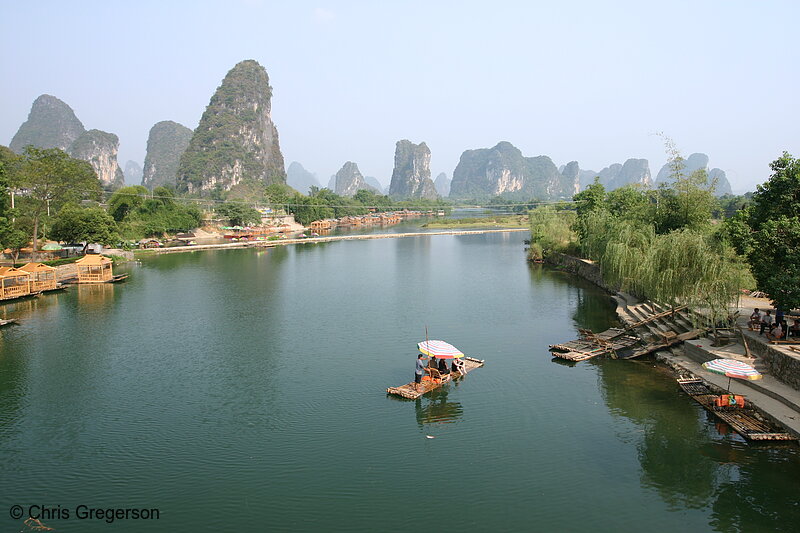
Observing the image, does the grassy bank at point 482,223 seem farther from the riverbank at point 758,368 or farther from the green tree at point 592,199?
the riverbank at point 758,368

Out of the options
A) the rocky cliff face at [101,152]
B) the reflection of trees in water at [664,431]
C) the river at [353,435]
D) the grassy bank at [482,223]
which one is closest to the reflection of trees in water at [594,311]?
the river at [353,435]

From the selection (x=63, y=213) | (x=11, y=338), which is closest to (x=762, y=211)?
(x=11, y=338)

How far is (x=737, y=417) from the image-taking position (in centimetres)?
1097

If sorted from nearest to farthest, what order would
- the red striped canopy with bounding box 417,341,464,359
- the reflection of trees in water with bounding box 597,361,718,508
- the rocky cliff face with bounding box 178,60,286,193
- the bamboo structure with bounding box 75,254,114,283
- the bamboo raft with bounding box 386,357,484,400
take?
the reflection of trees in water with bounding box 597,361,718,508, the bamboo raft with bounding box 386,357,484,400, the red striped canopy with bounding box 417,341,464,359, the bamboo structure with bounding box 75,254,114,283, the rocky cliff face with bounding box 178,60,286,193

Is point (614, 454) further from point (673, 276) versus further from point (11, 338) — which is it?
point (11, 338)

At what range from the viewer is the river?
8602 mm

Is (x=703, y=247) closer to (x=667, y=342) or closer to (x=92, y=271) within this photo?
(x=667, y=342)

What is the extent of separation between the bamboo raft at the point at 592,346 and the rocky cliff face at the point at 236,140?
106671 mm

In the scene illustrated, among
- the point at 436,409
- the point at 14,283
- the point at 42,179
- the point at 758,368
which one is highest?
the point at 42,179

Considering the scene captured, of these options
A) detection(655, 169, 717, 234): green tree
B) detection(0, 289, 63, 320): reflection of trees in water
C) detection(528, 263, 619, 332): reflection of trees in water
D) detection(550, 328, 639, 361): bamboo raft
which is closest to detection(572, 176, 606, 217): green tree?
detection(528, 263, 619, 332): reflection of trees in water

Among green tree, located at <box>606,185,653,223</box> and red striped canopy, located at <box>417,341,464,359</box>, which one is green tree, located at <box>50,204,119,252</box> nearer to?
red striped canopy, located at <box>417,341,464,359</box>

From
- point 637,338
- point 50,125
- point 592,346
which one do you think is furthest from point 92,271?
point 50,125

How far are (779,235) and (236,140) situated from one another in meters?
122

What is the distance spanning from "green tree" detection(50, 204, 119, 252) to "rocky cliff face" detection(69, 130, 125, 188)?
10929cm
